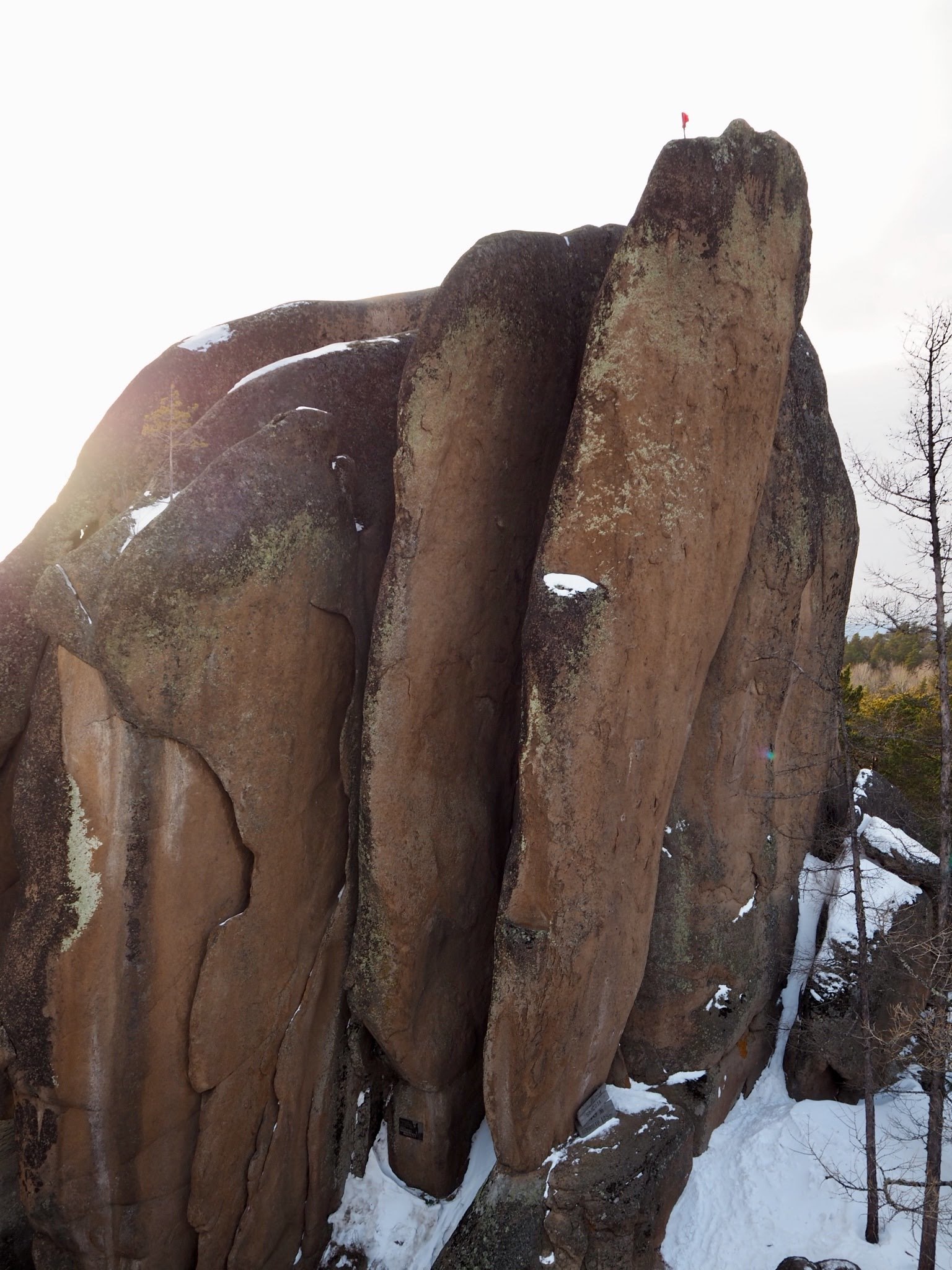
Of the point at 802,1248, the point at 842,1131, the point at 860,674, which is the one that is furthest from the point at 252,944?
the point at 860,674

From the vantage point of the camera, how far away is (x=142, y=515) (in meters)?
6.93

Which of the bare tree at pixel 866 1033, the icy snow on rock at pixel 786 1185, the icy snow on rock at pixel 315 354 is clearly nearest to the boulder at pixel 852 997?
the icy snow on rock at pixel 786 1185

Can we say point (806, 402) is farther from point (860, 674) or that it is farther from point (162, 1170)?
point (860, 674)

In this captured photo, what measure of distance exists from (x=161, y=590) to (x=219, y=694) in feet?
3.02

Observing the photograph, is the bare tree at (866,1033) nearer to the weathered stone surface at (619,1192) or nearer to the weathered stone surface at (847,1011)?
the weathered stone surface at (847,1011)

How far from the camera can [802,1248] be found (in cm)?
795

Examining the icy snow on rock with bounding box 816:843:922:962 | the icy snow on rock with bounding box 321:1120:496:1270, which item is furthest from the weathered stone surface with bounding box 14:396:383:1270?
the icy snow on rock with bounding box 816:843:922:962

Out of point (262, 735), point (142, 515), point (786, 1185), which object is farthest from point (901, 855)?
point (142, 515)

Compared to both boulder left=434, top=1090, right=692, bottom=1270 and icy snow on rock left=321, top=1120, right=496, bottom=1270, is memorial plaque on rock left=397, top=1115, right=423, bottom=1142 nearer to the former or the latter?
icy snow on rock left=321, top=1120, right=496, bottom=1270

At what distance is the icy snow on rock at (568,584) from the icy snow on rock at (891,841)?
6121 mm

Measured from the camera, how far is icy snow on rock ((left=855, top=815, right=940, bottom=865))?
36.4ft

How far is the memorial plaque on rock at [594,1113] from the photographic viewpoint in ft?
25.5

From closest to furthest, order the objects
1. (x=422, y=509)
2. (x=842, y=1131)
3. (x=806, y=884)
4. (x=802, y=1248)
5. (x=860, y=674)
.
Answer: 1. (x=422, y=509)
2. (x=802, y=1248)
3. (x=842, y=1131)
4. (x=806, y=884)
5. (x=860, y=674)

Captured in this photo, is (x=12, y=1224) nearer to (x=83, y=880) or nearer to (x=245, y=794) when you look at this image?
(x=83, y=880)
